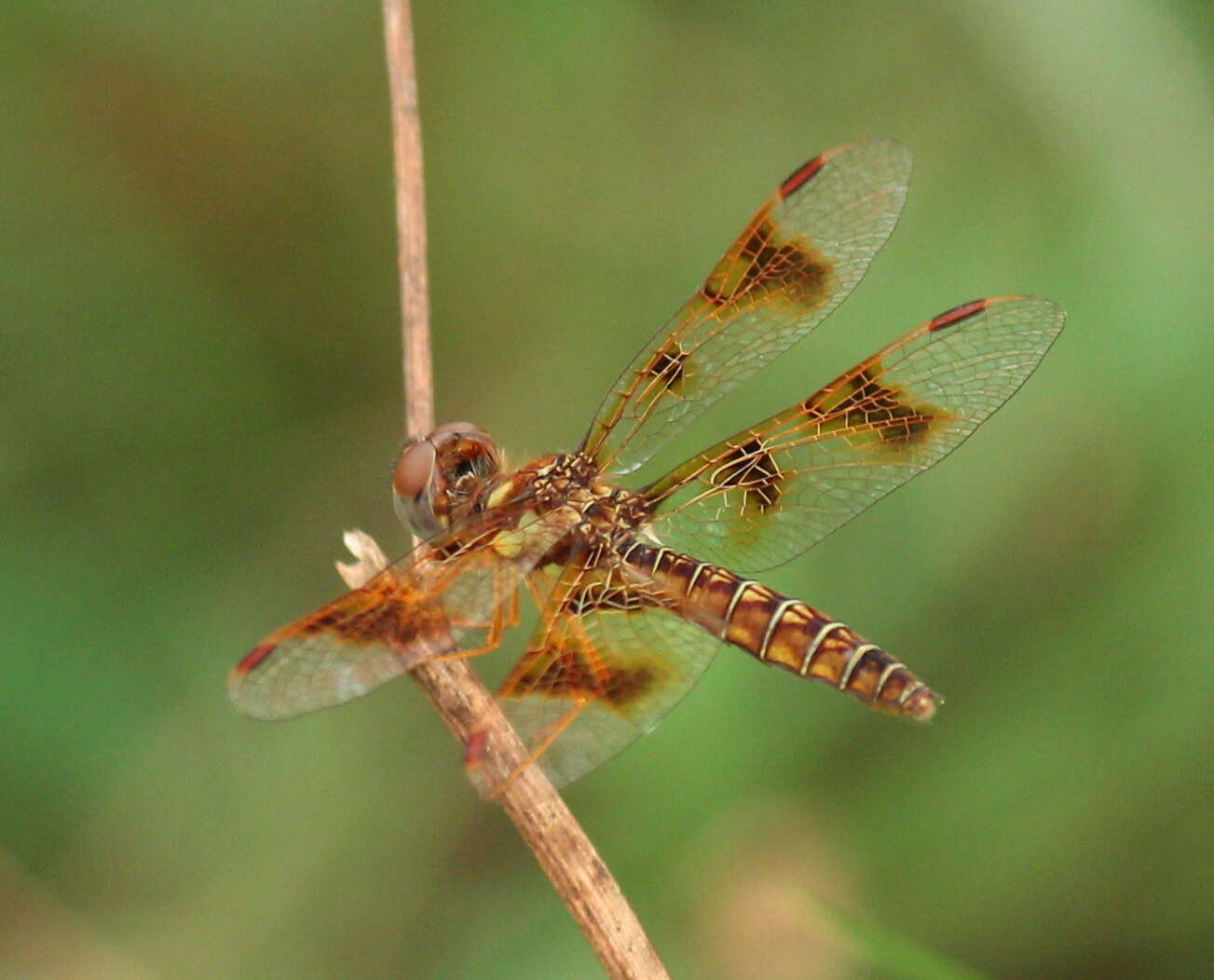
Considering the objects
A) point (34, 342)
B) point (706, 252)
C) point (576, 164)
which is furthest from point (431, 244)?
point (34, 342)

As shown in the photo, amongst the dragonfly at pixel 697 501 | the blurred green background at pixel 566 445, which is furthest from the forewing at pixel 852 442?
the blurred green background at pixel 566 445

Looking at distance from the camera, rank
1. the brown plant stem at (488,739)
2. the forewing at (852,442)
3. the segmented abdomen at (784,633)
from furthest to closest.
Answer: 1. the forewing at (852,442)
2. the segmented abdomen at (784,633)
3. the brown plant stem at (488,739)

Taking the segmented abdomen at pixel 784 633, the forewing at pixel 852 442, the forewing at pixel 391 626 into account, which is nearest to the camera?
the forewing at pixel 391 626

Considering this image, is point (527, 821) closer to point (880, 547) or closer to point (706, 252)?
point (880, 547)

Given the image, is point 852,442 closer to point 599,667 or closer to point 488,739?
point 599,667

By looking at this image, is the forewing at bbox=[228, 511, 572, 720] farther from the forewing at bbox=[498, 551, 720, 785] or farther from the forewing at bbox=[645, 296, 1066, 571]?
the forewing at bbox=[645, 296, 1066, 571]

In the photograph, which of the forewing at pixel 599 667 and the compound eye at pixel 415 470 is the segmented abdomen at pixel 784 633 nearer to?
the forewing at pixel 599 667

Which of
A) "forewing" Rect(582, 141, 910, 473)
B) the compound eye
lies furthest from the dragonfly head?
"forewing" Rect(582, 141, 910, 473)
